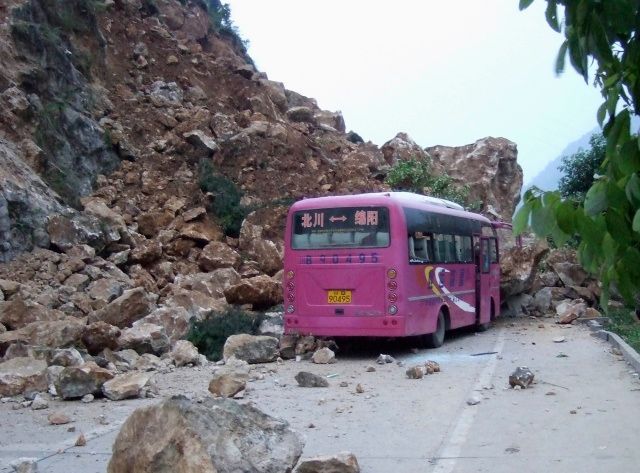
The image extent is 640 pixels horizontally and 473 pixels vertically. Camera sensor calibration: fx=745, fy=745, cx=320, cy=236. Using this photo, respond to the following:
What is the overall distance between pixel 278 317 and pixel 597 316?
8.69 metres

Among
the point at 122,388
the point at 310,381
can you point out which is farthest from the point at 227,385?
the point at 310,381

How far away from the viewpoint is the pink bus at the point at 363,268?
13.0m

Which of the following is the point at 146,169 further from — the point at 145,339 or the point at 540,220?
the point at 540,220

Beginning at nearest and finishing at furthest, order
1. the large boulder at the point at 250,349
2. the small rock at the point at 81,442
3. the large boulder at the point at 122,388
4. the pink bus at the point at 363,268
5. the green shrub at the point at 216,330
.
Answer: the small rock at the point at 81,442 < the large boulder at the point at 122,388 < the large boulder at the point at 250,349 < the pink bus at the point at 363,268 < the green shrub at the point at 216,330

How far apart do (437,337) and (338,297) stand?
2796mm

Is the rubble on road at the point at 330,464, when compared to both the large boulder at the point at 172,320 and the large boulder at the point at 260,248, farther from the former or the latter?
the large boulder at the point at 260,248

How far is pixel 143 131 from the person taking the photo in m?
28.1

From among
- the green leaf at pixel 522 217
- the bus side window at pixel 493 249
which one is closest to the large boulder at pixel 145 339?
the bus side window at pixel 493 249

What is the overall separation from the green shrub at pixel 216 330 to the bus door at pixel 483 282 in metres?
5.77

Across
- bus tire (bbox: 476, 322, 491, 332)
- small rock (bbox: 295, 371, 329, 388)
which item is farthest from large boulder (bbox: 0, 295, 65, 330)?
bus tire (bbox: 476, 322, 491, 332)

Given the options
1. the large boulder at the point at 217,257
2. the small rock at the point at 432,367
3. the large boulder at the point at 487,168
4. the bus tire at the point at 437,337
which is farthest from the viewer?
the large boulder at the point at 487,168

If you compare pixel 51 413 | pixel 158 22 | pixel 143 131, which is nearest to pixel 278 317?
pixel 51 413

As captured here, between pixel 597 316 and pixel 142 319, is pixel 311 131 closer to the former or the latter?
pixel 597 316

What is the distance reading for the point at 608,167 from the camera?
2.13 metres
